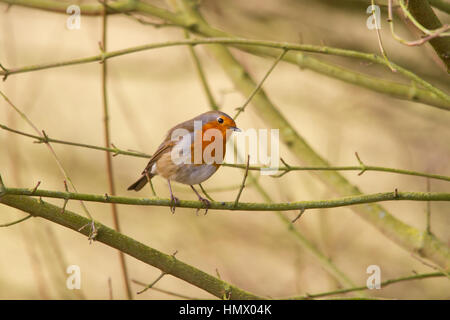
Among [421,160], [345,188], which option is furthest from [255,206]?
[421,160]

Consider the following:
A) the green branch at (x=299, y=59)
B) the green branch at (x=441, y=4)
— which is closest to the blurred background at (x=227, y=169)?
the green branch at (x=299, y=59)

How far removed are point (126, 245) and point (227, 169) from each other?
15.1 ft

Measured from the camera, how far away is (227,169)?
6898 mm

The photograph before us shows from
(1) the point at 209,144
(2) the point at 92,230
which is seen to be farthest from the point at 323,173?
(2) the point at 92,230

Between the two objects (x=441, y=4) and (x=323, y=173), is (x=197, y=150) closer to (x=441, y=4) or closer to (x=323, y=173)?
(x=323, y=173)

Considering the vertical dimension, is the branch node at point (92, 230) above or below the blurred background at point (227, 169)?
below

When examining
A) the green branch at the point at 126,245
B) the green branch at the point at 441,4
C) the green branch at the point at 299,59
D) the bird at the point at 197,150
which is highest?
the green branch at the point at 299,59

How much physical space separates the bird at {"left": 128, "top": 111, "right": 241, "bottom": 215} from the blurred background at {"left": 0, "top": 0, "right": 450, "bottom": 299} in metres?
1.07

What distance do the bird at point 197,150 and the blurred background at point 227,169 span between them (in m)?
1.07

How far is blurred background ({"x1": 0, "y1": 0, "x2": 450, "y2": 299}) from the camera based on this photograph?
15.7 ft

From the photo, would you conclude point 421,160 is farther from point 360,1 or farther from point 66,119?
point 66,119

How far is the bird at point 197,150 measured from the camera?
3080mm

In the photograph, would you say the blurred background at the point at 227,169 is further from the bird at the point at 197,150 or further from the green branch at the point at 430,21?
the green branch at the point at 430,21
